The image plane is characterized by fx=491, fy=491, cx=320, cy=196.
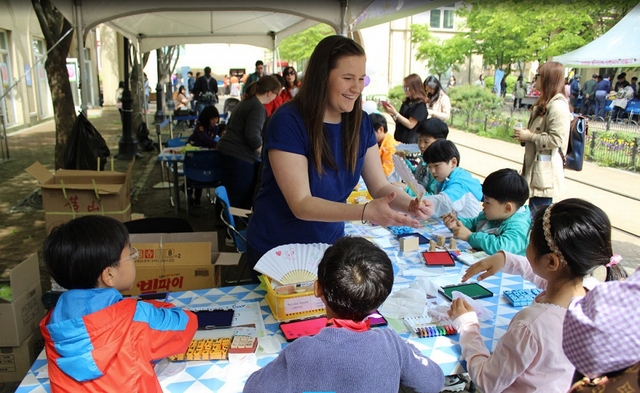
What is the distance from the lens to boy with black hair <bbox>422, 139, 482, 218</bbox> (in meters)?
3.48

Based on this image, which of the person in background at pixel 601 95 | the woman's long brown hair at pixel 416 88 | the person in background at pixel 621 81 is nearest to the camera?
the woman's long brown hair at pixel 416 88

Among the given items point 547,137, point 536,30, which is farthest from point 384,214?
point 536,30

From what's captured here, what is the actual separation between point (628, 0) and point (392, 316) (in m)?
14.3

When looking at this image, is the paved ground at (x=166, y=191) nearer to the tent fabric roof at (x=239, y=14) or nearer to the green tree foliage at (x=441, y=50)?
the tent fabric roof at (x=239, y=14)

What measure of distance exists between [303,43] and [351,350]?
109ft

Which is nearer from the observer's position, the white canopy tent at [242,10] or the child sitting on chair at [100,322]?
the child sitting on chair at [100,322]

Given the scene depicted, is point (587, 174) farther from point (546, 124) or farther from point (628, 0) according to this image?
point (628, 0)

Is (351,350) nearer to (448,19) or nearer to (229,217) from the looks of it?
(229,217)

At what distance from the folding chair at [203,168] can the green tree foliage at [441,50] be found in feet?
65.5

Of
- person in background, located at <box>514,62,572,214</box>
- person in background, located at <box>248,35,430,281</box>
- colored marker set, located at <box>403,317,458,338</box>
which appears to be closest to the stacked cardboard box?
person in background, located at <box>248,35,430,281</box>

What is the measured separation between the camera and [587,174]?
29.0ft

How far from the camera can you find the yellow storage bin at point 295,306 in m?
1.88

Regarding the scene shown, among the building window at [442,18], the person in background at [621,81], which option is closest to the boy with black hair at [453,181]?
the person in background at [621,81]

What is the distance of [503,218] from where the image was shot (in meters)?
2.82
